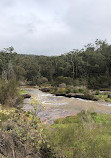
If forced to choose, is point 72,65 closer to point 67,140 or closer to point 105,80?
point 105,80

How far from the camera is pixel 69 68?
4100 centimetres

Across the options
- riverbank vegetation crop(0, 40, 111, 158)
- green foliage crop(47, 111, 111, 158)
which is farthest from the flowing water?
green foliage crop(47, 111, 111, 158)

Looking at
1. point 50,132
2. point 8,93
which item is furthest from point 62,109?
point 50,132

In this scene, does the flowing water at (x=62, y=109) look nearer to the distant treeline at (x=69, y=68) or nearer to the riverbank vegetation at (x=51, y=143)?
the riverbank vegetation at (x=51, y=143)

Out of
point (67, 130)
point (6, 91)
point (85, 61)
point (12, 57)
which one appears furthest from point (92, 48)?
point (67, 130)

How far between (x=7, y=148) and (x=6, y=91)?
287 inches

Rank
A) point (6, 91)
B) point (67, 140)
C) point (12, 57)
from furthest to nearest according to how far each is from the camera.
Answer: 1. point (12, 57)
2. point (6, 91)
3. point (67, 140)

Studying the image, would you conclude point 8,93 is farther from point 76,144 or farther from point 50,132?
point 76,144

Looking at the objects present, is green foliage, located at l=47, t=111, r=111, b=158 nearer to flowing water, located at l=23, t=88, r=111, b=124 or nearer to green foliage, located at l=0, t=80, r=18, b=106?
flowing water, located at l=23, t=88, r=111, b=124

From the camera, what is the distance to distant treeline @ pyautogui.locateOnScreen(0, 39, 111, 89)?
1312 inches

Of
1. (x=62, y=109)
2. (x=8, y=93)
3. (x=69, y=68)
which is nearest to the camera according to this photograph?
(x=8, y=93)

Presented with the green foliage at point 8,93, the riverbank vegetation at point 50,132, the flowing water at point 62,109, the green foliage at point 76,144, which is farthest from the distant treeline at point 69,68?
the green foliage at point 76,144

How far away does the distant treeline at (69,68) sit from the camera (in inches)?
1312

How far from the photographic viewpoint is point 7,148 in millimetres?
3162
